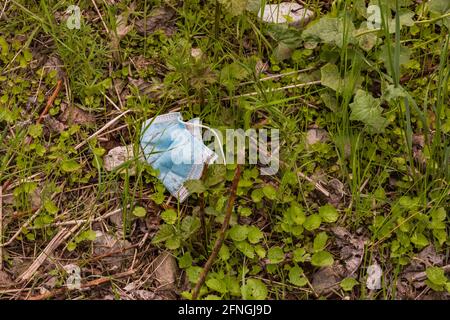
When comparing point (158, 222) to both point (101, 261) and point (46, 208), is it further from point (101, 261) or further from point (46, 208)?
point (46, 208)

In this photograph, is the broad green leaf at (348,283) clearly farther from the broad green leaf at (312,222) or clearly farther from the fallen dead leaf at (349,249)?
the broad green leaf at (312,222)

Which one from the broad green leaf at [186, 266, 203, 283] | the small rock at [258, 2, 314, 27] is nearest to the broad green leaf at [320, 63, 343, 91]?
the small rock at [258, 2, 314, 27]

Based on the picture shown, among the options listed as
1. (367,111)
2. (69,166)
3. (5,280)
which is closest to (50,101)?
(69,166)

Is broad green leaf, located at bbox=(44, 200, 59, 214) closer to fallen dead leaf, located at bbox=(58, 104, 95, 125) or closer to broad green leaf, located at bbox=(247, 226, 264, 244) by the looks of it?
fallen dead leaf, located at bbox=(58, 104, 95, 125)

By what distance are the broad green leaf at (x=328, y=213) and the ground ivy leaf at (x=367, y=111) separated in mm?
320

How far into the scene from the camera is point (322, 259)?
2.03 m

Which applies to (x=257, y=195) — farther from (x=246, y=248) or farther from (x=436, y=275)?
(x=436, y=275)

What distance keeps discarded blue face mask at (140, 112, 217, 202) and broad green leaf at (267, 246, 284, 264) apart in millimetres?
355

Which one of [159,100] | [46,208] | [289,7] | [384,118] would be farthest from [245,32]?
[46,208]

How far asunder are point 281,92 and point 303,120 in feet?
0.44

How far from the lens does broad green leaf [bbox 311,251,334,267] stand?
2020mm

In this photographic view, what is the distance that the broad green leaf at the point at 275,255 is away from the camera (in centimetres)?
204

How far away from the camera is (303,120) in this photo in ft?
7.70

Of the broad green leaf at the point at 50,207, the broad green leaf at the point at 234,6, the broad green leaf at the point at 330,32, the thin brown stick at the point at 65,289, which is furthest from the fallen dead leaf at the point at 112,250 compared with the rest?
the broad green leaf at the point at 330,32
